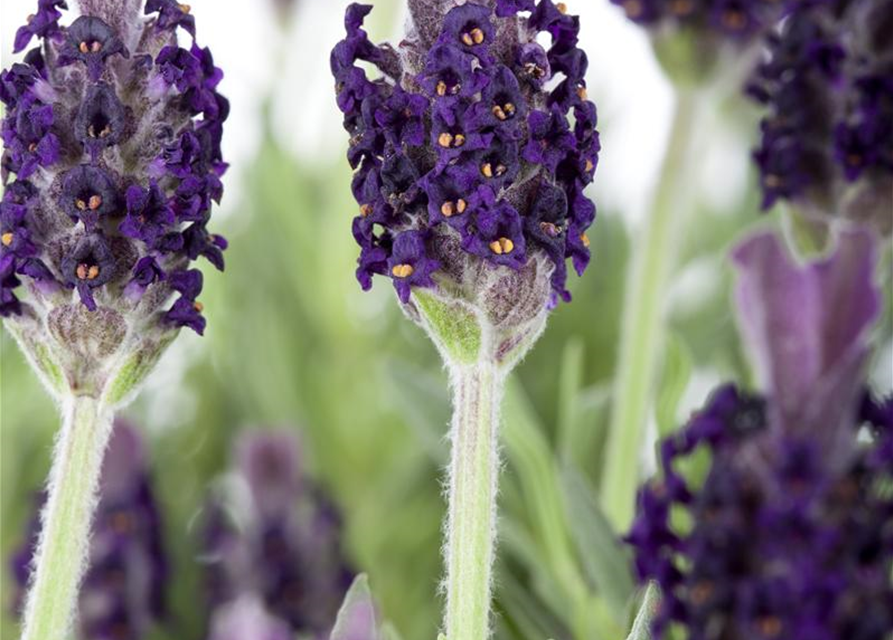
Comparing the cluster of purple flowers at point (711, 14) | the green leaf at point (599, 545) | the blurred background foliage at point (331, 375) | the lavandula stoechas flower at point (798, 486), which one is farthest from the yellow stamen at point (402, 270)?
the blurred background foliage at point (331, 375)

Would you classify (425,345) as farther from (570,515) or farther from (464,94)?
(464,94)

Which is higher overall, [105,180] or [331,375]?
[331,375]

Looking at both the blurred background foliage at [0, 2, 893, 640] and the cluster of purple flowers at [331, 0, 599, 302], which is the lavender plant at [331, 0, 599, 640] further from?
the blurred background foliage at [0, 2, 893, 640]

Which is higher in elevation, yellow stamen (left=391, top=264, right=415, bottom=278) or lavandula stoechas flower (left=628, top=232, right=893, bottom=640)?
yellow stamen (left=391, top=264, right=415, bottom=278)

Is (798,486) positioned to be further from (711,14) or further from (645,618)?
(711,14)

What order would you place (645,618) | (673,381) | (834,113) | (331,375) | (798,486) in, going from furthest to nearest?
(331,375), (673,381), (834,113), (645,618), (798,486)

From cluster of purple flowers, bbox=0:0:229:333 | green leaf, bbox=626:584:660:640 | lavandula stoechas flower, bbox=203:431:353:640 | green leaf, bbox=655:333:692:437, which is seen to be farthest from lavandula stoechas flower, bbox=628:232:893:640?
lavandula stoechas flower, bbox=203:431:353:640

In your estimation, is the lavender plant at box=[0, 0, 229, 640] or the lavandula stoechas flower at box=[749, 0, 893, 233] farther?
the lavandula stoechas flower at box=[749, 0, 893, 233]

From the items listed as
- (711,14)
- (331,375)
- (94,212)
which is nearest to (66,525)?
(94,212)
